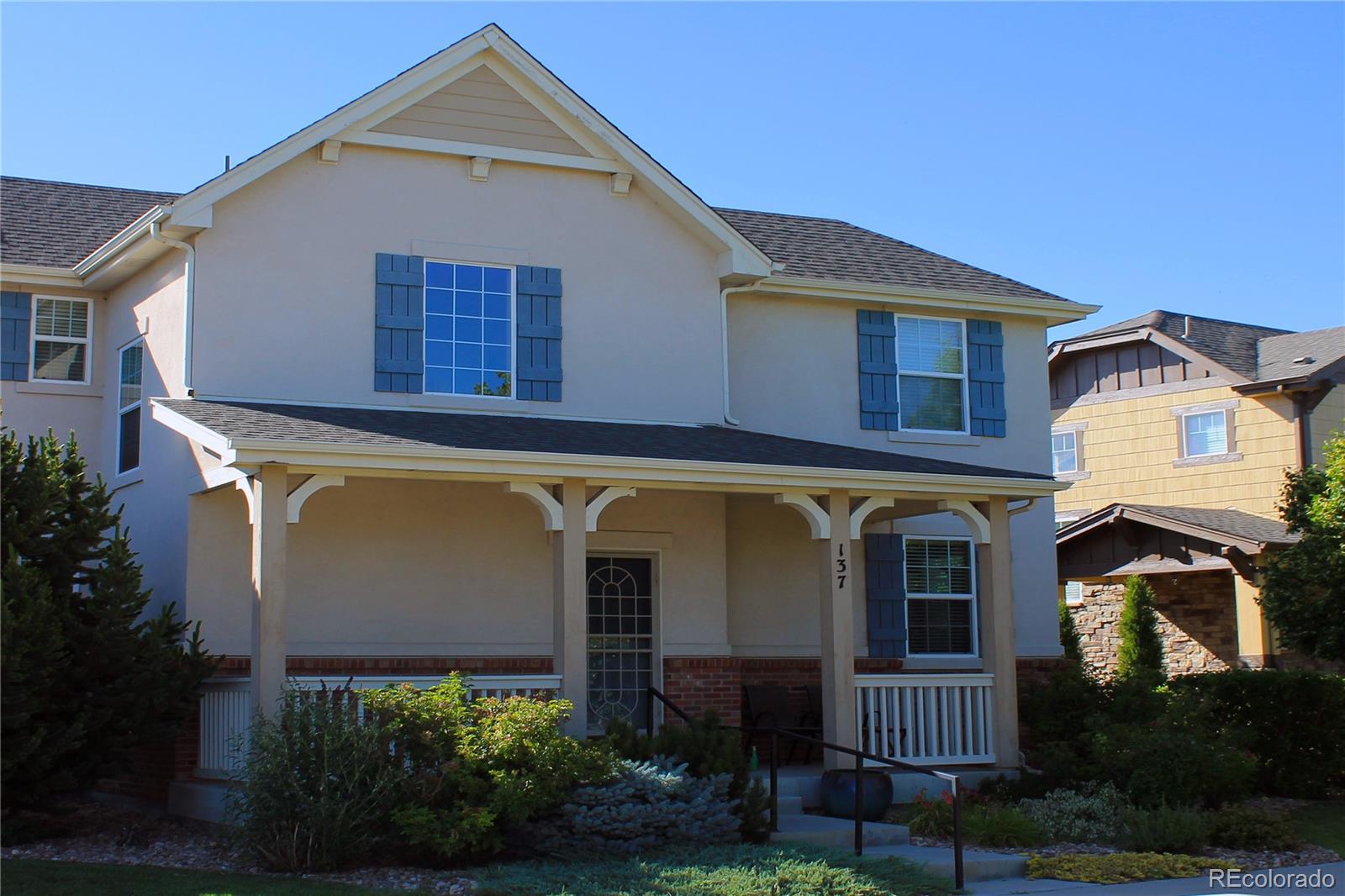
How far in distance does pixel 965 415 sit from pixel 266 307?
8947 millimetres

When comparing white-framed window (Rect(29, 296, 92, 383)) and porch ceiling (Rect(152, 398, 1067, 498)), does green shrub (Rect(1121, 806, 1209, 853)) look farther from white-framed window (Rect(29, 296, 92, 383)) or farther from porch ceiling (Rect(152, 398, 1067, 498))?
white-framed window (Rect(29, 296, 92, 383))

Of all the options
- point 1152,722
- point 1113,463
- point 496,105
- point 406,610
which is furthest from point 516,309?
point 1113,463

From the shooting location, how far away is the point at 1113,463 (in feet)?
96.3

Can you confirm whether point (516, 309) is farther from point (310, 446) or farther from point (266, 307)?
point (310, 446)

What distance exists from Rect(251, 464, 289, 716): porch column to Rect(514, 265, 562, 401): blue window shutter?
3.96 meters

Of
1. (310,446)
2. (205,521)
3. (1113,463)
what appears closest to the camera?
(310,446)

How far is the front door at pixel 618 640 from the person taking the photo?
16.5 m

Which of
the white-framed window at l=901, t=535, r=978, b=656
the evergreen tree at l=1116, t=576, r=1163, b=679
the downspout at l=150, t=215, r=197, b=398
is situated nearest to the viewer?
the downspout at l=150, t=215, r=197, b=398

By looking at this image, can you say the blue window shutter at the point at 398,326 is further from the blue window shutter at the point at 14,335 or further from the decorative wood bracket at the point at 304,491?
the blue window shutter at the point at 14,335

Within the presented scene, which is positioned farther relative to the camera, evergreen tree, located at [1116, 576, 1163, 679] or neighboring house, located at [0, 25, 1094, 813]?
evergreen tree, located at [1116, 576, 1163, 679]

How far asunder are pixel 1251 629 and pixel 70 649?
18936 millimetres

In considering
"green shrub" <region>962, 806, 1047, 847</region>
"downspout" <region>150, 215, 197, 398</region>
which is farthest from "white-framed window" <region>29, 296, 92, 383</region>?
"green shrub" <region>962, 806, 1047, 847</region>

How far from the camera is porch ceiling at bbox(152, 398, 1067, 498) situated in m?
12.8

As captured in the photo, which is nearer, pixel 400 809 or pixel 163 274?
pixel 400 809
